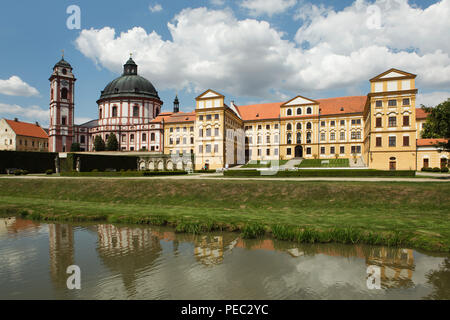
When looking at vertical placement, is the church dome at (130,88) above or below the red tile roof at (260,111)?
above

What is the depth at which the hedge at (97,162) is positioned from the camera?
1474 inches

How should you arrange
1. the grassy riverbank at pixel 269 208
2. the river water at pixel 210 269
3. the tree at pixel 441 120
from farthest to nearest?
the tree at pixel 441 120, the grassy riverbank at pixel 269 208, the river water at pixel 210 269

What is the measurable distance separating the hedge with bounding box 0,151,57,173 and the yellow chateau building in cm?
2530

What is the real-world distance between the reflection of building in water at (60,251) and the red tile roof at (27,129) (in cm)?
8143

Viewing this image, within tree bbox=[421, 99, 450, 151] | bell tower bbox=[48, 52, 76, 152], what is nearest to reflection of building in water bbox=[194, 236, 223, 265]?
tree bbox=[421, 99, 450, 151]

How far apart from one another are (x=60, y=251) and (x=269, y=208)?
410 inches

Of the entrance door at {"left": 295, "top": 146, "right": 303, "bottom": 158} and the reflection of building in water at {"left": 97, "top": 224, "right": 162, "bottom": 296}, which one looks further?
the entrance door at {"left": 295, "top": 146, "right": 303, "bottom": 158}

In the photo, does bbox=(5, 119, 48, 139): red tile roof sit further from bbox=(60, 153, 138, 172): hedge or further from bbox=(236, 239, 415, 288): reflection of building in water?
bbox=(236, 239, 415, 288): reflection of building in water

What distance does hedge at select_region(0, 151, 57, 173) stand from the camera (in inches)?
1552

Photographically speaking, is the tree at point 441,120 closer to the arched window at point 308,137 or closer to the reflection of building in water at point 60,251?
the reflection of building in water at point 60,251

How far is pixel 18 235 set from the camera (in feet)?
36.5

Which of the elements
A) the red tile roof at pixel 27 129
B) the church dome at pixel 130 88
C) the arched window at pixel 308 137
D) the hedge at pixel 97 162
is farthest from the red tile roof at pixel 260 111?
the red tile roof at pixel 27 129

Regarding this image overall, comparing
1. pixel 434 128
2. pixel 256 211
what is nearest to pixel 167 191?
pixel 256 211
